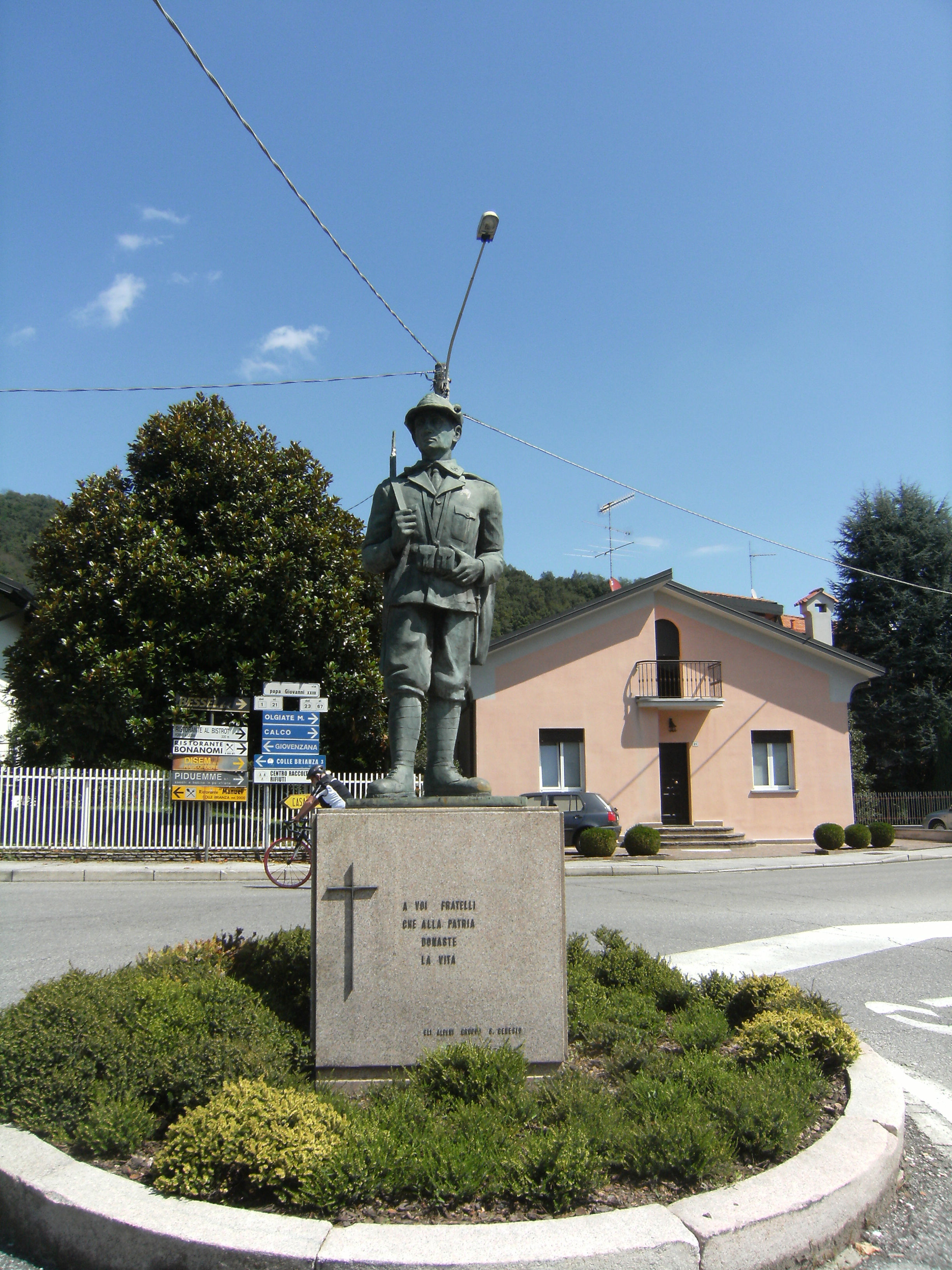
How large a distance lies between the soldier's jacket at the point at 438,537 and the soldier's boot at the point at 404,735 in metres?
0.55

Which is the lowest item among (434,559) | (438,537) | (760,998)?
(760,998)

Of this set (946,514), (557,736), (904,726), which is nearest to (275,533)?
(557,736)

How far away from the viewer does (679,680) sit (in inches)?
968

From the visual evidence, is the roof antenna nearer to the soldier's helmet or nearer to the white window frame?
the soldier's helmet

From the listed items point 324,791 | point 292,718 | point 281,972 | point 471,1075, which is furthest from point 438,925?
point 292,718

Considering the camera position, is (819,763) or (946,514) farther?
(946,514)

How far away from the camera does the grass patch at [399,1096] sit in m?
2.82

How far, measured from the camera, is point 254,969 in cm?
484

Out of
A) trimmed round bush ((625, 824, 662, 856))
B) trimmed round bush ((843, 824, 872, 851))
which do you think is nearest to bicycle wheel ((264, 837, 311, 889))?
trimmed round bush ((625, 824, 662, 856))

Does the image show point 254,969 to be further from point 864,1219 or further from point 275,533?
point 275,533

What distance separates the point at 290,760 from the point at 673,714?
38.5 ft

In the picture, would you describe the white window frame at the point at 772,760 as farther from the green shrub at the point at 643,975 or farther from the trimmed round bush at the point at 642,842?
the green shrub at the point at 643,975

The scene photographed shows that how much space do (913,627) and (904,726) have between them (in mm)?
Answer: 4005

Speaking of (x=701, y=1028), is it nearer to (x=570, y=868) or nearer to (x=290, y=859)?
(x=290, y=859)
